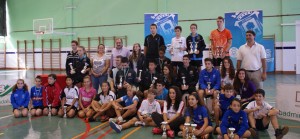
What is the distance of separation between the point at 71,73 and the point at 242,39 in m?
8.17

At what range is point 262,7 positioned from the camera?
15.3 meters

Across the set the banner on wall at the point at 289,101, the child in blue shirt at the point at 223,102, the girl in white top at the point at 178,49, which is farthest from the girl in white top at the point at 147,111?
the banner on wall at the point at 289,101

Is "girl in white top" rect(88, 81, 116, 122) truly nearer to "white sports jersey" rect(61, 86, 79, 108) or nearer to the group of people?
the group of people

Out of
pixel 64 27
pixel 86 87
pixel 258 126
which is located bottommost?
pixel 258 126

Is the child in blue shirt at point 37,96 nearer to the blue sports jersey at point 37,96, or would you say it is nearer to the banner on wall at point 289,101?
the blue sports jersey at point 37,96

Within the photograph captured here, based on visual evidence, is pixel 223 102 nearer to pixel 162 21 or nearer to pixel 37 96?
pixel 37 96

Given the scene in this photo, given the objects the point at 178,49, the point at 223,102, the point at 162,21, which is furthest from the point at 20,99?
the point at 162,21

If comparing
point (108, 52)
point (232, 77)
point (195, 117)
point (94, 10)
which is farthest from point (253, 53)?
point (94, 10)

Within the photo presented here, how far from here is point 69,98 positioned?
710cm

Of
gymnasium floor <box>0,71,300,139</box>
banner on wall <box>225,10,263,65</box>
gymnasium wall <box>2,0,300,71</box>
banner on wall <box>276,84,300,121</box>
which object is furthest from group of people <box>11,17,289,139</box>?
gymnasium wall <box>2,0,300,71</box>

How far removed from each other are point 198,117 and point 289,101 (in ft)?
7.85

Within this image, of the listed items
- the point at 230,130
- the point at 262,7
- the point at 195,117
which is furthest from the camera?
the point at 262,7

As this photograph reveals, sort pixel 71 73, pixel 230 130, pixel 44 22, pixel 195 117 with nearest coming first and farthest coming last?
pixel 230 130, pixel 195 117, pixel 71 73, pixel 44 22

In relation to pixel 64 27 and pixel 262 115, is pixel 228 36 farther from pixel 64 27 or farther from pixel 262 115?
pixel 64 27
